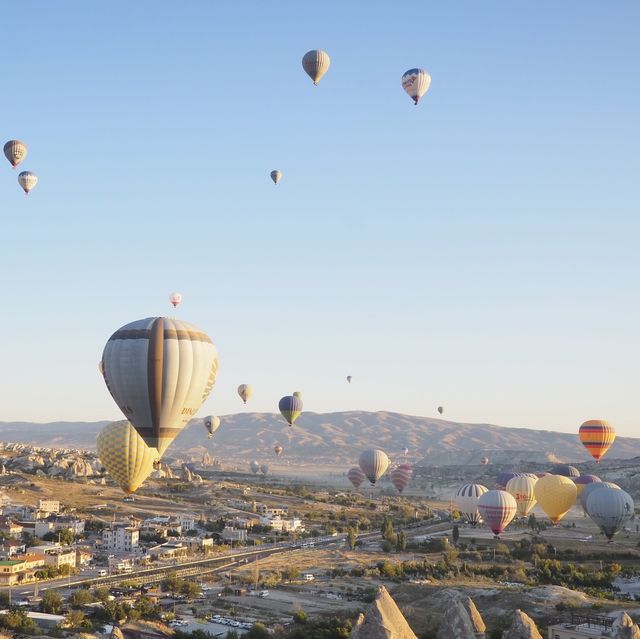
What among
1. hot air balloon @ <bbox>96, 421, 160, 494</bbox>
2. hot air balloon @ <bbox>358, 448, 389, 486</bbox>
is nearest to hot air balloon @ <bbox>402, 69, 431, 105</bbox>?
hot air balloon @ <bbox>96, 421, 160, 494</bbox>

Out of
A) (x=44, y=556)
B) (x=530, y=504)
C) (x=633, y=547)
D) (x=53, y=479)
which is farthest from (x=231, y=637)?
(x=53, y=479)

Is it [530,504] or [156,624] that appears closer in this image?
[156,624]

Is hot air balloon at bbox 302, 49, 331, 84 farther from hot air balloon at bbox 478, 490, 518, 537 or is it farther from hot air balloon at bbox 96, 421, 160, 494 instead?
hot air balloon at bbox 478, 490, 518, 537

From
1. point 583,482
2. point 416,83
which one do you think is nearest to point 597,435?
point 583,482

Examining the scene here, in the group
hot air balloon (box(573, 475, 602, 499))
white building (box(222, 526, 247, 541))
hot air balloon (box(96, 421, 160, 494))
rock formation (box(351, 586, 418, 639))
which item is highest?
A: hot air balloon (box(96, 421, 160, 494))

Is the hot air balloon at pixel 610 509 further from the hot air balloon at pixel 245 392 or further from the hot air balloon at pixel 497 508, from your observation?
the hot air balloon at pixel 245 392

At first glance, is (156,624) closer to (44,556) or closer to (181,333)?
(181,333)
